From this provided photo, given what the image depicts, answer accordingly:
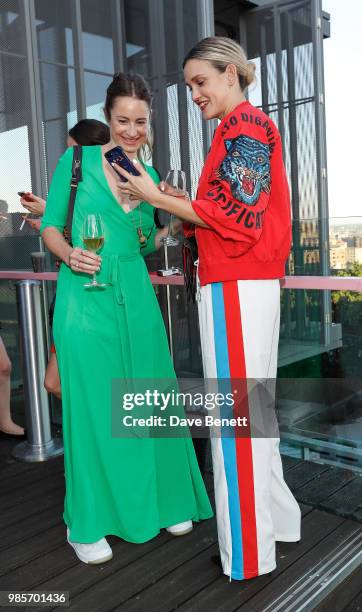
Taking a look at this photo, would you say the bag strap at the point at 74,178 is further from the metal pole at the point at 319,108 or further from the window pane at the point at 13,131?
the metal pole at the point at 319,108

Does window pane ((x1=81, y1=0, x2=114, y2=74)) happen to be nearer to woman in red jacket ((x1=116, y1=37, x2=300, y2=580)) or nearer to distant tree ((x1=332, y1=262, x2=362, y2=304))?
distant tree ((x1=332, y1=262, x2=362, y2=304))

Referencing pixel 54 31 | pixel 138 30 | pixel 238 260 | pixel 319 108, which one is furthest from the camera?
pixel 319 108

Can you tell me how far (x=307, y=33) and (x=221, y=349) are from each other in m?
8.78

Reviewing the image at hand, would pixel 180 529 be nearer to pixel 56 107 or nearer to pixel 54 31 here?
pixel 56 107

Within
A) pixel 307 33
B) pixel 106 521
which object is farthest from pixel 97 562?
pixel 307 33

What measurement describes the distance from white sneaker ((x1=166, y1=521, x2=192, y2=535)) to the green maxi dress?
11 centimetres

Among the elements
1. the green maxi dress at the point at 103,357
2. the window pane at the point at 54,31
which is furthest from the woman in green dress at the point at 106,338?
the window pane at the point at 54,31

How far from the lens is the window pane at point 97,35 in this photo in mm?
6125

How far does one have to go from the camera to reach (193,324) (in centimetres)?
319

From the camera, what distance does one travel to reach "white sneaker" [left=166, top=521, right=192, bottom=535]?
7.32 feet

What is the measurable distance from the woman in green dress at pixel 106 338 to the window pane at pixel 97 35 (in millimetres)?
4654

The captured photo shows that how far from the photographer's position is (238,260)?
5.52ft
